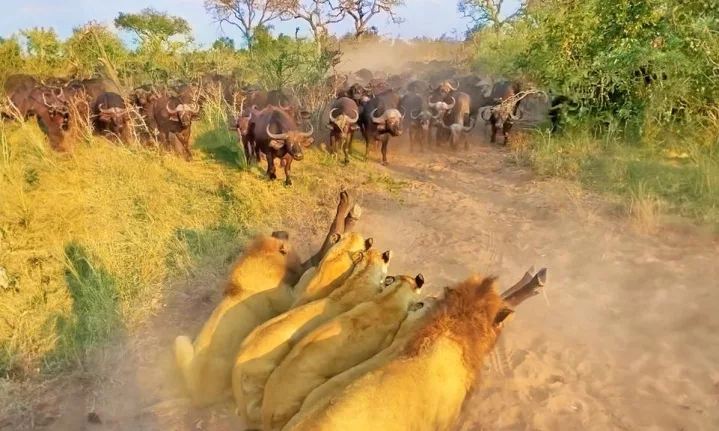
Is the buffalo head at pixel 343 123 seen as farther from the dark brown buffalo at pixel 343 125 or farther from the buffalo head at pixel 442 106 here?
the buffalo head at pixel 442 106

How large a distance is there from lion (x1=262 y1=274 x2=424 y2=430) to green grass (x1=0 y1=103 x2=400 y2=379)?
2633 millimetres

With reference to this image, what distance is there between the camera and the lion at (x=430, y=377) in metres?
3.28

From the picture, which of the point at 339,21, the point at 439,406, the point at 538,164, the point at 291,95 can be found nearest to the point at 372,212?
the point at 538,164

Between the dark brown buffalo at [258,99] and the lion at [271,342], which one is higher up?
the dark brown buffalo at [258,99]

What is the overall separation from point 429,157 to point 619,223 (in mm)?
5518

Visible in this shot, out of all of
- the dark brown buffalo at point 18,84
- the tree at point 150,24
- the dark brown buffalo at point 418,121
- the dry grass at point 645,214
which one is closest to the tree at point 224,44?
the tree at point 150,24

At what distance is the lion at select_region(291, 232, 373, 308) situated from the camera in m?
4.89

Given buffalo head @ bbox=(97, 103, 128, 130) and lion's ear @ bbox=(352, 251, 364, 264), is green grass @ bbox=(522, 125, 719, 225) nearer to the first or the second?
lion's ear @ bbox=(352, 251, 364, 264)

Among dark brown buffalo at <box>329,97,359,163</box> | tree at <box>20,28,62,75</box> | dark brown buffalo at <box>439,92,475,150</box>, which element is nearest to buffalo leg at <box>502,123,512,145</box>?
dark brown buffalo at <box>439,92,475,150</box>

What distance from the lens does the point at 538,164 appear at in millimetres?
9539

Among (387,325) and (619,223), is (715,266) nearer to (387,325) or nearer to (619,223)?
(619,223)

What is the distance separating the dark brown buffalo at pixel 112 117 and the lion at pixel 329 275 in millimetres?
8991

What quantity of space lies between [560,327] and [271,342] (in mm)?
2560

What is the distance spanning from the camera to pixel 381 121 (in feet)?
39.1
